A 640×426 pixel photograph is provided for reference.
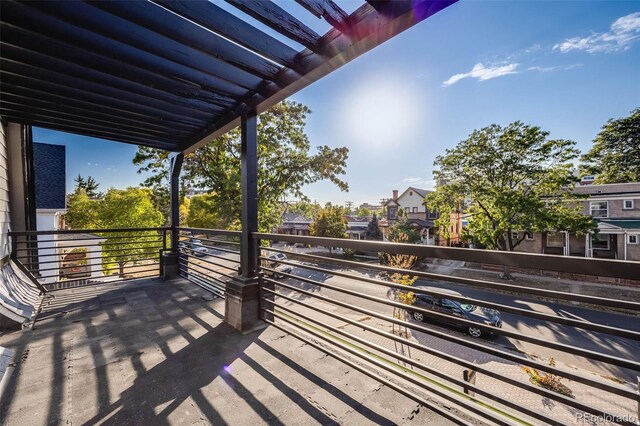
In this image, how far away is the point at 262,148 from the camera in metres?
8.73

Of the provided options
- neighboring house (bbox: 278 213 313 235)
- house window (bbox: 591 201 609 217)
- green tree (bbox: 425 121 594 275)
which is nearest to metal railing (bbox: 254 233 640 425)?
green tree (bbox: 425 121 594 275)

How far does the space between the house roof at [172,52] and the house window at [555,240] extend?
18.8m

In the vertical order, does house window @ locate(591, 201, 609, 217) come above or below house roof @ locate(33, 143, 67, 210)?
below

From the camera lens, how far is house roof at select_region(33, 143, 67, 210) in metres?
8.12

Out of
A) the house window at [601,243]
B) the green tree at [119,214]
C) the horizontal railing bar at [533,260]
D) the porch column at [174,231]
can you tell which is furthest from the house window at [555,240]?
the green tree at [119,214]

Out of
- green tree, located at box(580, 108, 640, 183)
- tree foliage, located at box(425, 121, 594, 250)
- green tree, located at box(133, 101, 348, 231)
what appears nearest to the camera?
green tree, located at box(133, 101, 348, 231)

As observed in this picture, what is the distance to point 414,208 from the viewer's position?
79.0 feet

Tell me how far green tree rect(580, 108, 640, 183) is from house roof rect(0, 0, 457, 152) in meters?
24.4

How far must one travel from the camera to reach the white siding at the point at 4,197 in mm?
3228

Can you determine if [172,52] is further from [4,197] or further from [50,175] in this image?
[50,175]

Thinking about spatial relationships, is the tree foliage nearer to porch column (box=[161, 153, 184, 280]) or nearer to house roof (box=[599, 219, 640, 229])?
house roof (box=[599, 219, 640, 229])

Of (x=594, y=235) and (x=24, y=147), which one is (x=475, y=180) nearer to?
(x=594, y=235)

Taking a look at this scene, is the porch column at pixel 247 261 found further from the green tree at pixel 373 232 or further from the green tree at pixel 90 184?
the green tree at pixel 90 184

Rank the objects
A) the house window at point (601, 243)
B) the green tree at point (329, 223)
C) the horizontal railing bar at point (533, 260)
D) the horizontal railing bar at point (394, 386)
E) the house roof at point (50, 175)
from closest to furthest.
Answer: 1. the horizontal railing bar at point (533, 260)
2. the horizontal railing bar at point (394, 386)
3. the house roof at point (50, 175)
4. the house window at point (601, 243)
5. the green tree at point (329, 223)
